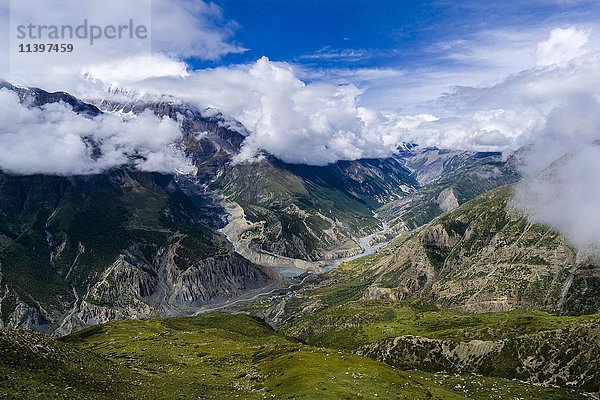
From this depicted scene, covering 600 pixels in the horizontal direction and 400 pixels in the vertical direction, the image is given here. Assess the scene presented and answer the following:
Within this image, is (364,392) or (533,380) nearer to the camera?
(364,392)

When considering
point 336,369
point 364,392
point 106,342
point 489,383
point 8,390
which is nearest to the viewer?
point 8,390

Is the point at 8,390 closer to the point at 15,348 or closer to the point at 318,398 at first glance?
the point at 15,348

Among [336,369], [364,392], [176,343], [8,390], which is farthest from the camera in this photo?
[176,343]

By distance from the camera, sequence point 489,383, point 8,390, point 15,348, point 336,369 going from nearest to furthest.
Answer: point 8,390
point 15,348
point 336,369
point 489,383

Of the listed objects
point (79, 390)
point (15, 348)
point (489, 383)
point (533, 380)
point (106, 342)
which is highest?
point (15, 348)

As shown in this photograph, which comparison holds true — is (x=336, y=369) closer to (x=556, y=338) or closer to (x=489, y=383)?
(x=489, y=383)

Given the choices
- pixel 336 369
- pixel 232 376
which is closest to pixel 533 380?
pixel 336 369

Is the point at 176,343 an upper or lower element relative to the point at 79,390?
lower

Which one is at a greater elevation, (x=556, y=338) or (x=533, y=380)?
(x=556, y=338)

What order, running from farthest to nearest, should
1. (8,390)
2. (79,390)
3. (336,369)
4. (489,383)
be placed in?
1. (489,383)
2. (336,369)
3. (79,390)
4. (8,390)

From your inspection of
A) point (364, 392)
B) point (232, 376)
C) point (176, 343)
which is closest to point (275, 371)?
point (232, 376)
